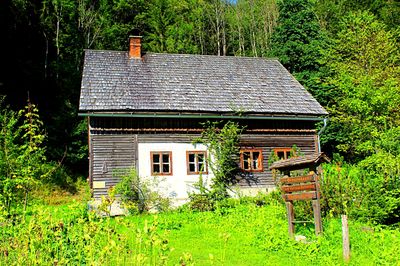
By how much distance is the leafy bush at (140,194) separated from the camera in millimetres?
15172

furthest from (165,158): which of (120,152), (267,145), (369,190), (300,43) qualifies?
(300,43)

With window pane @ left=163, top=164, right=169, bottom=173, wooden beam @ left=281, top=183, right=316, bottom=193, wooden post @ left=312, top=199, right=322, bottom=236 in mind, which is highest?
window pane @ left=163, top=164, right=169, bottom=173

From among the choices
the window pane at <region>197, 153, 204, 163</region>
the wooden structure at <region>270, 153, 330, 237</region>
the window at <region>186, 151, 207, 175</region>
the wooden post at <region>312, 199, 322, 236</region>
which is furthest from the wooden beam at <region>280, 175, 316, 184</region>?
the window pane at <region>197, 153, 204, 163</region>

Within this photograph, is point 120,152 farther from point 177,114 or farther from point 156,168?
point 177,114

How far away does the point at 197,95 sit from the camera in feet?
58.1

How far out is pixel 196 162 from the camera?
53.9ft

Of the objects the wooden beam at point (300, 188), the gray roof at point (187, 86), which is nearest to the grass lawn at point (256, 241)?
the wooden beam at point (300, 188)

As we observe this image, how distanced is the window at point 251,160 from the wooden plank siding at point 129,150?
6.7 inches

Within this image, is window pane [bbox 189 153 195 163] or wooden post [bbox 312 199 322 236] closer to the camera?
wooden post [bbox 312 199 322 236]

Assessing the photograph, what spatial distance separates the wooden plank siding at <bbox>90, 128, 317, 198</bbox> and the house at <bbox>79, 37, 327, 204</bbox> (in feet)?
0.12

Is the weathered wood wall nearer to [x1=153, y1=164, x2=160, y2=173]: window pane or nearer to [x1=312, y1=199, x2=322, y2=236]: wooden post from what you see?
[x1=153, y1=164, x2=160, y2=173]: window pane

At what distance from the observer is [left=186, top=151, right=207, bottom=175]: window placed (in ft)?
53.5

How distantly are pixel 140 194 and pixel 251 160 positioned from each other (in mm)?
4771

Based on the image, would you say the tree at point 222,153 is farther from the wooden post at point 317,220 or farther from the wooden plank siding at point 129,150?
the wooden post at point 317,220
